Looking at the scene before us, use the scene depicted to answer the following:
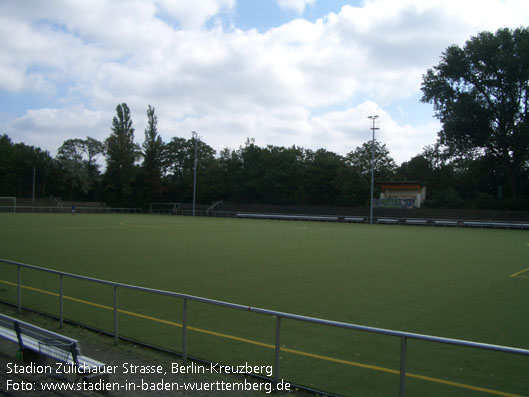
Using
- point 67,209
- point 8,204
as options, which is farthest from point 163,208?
point 8,204

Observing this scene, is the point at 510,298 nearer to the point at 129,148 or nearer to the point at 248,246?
the point at 248,246

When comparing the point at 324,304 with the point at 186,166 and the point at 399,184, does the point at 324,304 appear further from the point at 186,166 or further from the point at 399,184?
the point at 186,166

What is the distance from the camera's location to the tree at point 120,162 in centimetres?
8106

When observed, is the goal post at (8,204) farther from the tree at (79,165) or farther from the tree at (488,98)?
the tree at (488,98)

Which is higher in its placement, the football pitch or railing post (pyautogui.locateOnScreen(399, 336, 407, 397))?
railing post (pyautogui.locateOnScreen(399, 336, 407, 397))

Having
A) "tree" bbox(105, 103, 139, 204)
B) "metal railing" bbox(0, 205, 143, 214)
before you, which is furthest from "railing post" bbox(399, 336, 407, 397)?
"tree" bbox(105, 103, 139, 204)

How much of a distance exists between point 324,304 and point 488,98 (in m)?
55.5

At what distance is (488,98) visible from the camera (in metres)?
55.8

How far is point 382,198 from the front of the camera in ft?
206

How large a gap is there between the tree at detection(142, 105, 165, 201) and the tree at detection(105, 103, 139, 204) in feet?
7.74

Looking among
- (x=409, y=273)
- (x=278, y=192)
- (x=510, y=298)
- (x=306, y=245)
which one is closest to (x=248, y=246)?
(x=306, y=245)

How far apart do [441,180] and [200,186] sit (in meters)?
44.7

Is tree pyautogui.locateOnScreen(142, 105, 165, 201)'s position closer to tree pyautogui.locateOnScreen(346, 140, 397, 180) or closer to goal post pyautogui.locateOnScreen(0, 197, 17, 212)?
goal post pyautogui.locateOnScreen(0, 197, 17, 212)

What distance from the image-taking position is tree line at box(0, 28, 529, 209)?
54.3m
